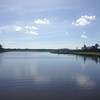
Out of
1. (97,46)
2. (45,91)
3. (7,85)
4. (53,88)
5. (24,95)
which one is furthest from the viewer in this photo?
(97,46)

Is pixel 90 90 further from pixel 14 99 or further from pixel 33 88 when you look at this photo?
pixel 14 99

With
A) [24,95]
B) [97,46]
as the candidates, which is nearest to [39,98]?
[24,95]

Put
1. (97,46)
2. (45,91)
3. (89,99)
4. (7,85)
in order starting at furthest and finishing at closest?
(97,46), (7,85), (45,91), (89,99)

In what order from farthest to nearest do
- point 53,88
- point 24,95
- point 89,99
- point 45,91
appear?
point 53,88 < point 45,91 < point 24,95 < point 89,99

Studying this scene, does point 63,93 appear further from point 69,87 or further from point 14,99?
point 14,99

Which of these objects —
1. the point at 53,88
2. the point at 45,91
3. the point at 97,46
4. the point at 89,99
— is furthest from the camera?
the point at 97,46

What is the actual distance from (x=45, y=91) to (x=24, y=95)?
215cm

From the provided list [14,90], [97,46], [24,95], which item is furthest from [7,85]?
[97,46]

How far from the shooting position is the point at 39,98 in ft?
51.2

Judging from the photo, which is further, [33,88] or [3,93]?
[33,88]

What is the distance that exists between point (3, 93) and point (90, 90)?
24.9 feet

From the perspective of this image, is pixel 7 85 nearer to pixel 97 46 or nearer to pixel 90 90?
pixel 90 90

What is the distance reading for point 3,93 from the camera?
17.3 meters

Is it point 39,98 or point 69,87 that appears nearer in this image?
point 39,98
